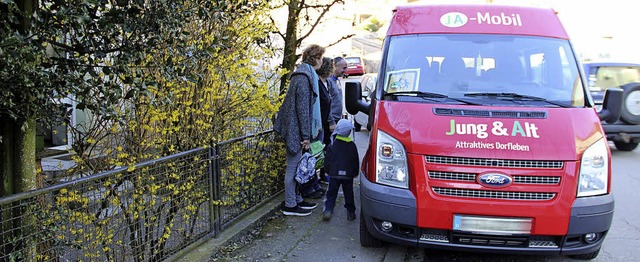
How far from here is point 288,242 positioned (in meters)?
4.43

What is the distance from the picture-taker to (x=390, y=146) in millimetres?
3762

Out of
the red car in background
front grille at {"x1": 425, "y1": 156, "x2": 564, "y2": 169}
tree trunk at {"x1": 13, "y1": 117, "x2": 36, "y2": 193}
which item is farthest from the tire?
the red car in background

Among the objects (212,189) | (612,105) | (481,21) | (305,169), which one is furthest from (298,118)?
(612,105)

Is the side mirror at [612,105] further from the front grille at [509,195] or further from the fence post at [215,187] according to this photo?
the fence post at [215,187]

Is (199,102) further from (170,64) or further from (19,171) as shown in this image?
→ (19,171)

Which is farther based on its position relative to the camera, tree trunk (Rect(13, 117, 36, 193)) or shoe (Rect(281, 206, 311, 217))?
shoe (Rect(281, 206, 311, 217))

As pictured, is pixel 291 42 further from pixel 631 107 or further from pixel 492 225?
pixel 631 107

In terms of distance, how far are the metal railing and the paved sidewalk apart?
148mm

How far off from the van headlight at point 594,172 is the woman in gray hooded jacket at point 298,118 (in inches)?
100

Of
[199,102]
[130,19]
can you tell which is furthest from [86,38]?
[199,102]

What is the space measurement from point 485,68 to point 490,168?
1.21 meters

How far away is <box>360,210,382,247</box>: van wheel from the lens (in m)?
4.25

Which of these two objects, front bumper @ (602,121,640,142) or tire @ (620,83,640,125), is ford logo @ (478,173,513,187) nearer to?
tire @ (620,83,640,125)

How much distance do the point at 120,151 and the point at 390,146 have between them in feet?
6.73
